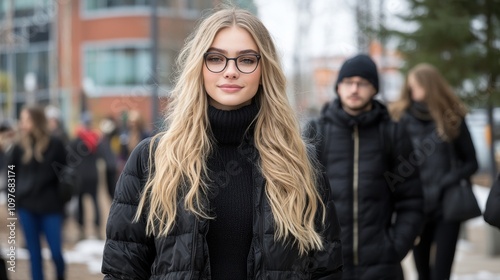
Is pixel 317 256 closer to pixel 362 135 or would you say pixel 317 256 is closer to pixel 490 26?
pixel 362 135

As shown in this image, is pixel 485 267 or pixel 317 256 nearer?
pixel 317 256

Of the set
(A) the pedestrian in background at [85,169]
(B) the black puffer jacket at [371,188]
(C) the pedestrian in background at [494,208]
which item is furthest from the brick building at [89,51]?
(C) the pedestrian in background at [494,208]

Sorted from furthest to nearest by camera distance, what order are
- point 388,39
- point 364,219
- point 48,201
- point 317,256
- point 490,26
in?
point 388,39 < point 490,26 < point 48,201 < point 364,219 < point 317,256

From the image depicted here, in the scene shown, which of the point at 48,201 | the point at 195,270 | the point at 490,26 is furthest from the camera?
the point at 490,26

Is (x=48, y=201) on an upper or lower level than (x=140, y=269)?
lower

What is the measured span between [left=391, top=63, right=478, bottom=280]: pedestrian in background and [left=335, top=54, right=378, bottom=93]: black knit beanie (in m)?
1.75

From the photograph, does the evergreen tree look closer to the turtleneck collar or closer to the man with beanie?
the man with beanie

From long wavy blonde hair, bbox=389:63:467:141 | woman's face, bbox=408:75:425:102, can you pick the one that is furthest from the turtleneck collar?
woman's face, bbox=408:75:425:102

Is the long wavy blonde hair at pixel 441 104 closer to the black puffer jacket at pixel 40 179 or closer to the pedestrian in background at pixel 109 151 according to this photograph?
the black puffer jacket at pixel 40 179

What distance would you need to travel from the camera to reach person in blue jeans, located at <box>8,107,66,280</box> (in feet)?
27.8

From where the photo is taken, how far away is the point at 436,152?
7.29 meters

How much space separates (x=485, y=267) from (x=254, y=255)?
7.74m

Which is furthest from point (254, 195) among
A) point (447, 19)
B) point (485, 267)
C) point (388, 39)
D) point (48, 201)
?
point (388, 39)

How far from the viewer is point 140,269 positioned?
3000mm
